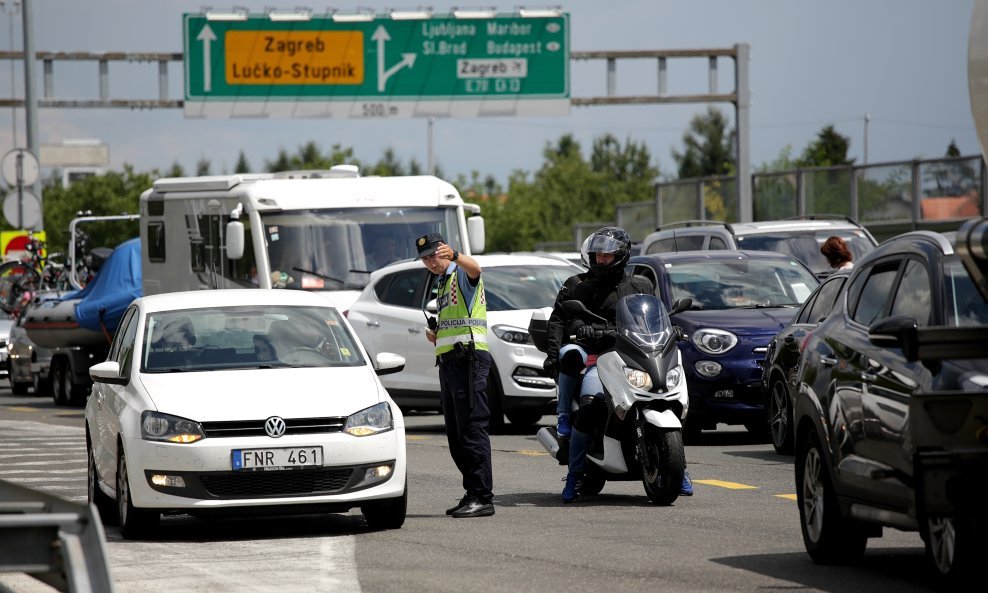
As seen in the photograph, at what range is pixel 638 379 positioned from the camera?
12062 mm

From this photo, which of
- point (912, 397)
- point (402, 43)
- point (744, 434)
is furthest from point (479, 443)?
point (402, 43)

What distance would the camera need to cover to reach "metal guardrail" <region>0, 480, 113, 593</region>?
5.28 meters

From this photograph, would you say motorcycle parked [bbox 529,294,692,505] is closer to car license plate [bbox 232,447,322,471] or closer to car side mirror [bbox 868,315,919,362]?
car license plate [bbox 232,447,322,471]

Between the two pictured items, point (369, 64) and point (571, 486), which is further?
point (369, 64)

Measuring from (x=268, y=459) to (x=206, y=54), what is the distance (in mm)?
31398

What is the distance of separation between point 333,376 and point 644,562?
287 cm

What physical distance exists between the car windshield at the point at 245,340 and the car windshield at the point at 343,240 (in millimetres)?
10164

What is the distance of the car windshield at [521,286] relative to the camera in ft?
64.7

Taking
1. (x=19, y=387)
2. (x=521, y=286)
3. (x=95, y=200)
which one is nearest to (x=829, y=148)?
(x=95, y=200)

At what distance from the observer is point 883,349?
8555 mm

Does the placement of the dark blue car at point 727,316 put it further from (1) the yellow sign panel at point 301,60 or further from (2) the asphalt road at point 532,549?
(1) the yellow sign panel at point 301,60

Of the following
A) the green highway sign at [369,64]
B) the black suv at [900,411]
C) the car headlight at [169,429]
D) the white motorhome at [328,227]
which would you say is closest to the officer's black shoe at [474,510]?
the car headlight at [169,429]

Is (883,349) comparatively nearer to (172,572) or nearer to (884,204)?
(172,572)

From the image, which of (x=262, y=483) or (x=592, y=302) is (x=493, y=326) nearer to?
(x=592, y=302)
